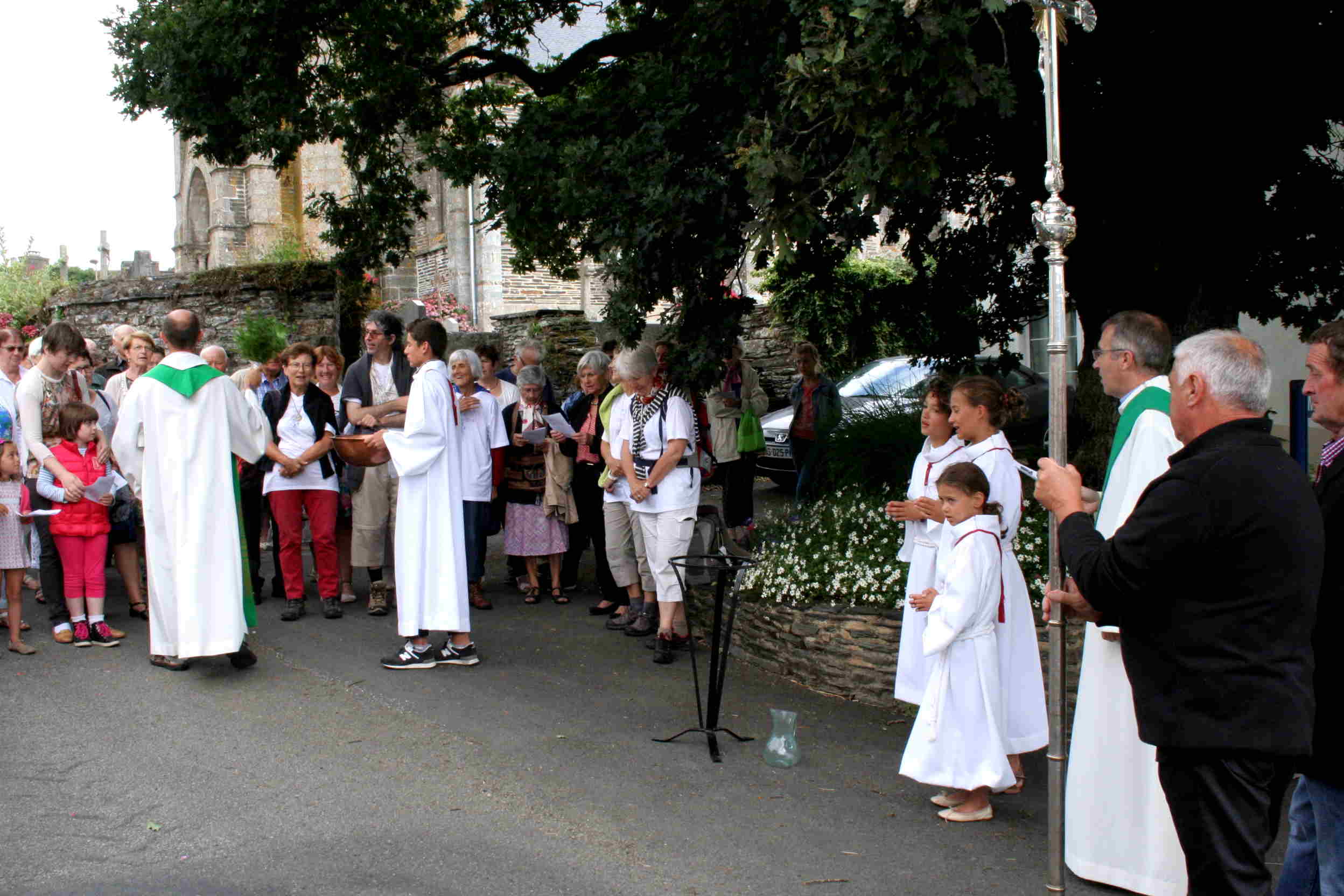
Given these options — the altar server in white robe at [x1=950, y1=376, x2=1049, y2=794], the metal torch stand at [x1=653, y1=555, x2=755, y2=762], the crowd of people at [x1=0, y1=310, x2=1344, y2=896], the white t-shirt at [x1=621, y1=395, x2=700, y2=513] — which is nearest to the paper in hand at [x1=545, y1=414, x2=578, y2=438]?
the crowd of people at [x1=0, y1=310, x2=1344, y2=896]

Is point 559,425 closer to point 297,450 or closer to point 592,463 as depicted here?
point 592,463

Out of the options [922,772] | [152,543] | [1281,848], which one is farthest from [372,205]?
[1281,848]

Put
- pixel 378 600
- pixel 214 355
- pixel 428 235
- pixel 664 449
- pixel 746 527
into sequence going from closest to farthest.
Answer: pixel 664 449, pixel 378 600, pixel 746 527, pixel 214 355, pixel 428 235

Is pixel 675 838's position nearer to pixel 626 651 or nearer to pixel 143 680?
pixel 626 651

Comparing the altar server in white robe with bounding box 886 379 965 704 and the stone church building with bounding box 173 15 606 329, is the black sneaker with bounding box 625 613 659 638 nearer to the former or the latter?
the altar server in white robe with bounding box 886 379 965 704

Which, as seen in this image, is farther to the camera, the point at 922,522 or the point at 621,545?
the point at 621,545

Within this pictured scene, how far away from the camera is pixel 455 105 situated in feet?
40.3

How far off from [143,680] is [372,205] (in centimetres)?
661

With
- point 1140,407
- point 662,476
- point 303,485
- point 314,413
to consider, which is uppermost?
point 1140,407

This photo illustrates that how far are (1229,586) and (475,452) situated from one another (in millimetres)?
6737

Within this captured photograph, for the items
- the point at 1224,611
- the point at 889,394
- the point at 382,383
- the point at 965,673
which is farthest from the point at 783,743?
the point at 889,394

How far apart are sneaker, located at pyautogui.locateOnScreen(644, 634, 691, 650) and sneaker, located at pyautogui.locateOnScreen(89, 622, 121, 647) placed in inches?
137

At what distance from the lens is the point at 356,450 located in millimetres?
8461

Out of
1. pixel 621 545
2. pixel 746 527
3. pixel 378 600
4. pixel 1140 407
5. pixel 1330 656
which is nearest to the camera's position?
pixel 1330 656
